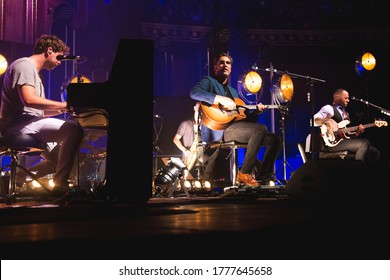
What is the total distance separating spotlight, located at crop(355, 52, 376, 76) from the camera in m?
8.90

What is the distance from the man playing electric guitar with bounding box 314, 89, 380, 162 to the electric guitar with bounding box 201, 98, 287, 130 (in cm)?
193

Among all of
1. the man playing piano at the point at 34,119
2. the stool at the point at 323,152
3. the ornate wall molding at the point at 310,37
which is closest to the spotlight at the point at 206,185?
the stool at the point at 323,152

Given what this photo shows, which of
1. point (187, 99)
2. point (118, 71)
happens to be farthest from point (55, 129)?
point (187, 99)

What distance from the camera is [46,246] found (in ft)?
2.96

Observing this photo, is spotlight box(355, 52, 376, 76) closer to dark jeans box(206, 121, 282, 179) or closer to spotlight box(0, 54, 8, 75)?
dark jeans box(206, 121, 282, 179)

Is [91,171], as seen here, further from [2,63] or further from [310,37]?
[310,37]

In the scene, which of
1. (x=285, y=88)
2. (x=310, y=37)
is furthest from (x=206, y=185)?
(x=310, y=37)

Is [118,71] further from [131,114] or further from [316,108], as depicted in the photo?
[316,108]

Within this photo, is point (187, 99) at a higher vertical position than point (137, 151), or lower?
higher

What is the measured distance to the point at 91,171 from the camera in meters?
5.30

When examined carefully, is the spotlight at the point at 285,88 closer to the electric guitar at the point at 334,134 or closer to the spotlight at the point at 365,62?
the electric guitar at the point at 334,134

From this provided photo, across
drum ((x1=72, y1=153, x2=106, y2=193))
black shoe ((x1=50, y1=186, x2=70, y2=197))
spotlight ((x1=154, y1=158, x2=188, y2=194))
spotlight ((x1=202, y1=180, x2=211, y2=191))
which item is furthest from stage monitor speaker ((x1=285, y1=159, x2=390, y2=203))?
drum ((x1=72, y1=153, x2=106, y2=193))

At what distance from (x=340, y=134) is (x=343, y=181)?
4.79 metres

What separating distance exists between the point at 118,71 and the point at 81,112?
1.40ft
